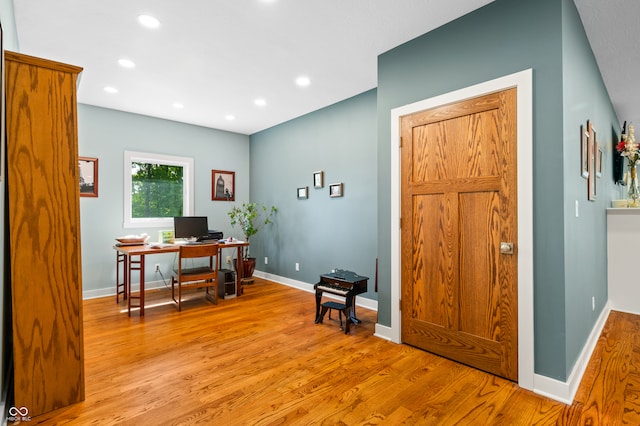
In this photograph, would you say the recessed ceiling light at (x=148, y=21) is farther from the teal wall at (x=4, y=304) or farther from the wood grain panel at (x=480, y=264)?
the wood grain panel at (x=480, y=264)

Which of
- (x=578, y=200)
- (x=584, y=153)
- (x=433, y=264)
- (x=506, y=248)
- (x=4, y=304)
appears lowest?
(x=4, y=304)

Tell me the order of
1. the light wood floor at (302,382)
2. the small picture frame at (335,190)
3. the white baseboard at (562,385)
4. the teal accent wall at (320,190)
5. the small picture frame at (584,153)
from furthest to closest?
the small picture frame at (335,190), the teal accent wall at (320,190), the small picture frame at (584,153), the white baseboard at (562,385), the light wood floor at (302,382)

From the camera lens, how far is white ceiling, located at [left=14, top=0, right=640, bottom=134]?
2.39m

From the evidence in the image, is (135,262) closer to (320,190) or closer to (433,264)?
(320,190)

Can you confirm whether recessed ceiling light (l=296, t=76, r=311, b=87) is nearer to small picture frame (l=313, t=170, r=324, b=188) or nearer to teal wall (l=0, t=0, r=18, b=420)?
→ small picture frame (l=313, t=170, r=324, b=188)

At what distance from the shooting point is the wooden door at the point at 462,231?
2238mm

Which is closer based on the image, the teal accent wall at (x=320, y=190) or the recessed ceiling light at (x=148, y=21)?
the recessed ceiling light at (x=148, y=21)

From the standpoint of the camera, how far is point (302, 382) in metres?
2.23

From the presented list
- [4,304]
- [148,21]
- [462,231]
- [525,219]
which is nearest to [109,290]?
[4,304]

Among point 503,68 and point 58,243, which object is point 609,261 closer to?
point 503,68

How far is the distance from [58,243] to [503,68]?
10.2ft

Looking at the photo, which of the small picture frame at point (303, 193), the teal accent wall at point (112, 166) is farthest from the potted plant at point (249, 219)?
the small picture frame at point (303, 193)

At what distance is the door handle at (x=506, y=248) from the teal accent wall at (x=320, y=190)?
181cm

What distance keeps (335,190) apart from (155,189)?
291cm
